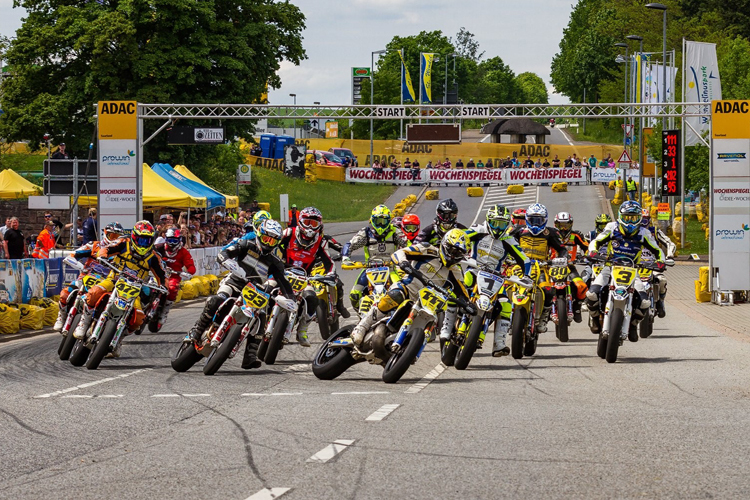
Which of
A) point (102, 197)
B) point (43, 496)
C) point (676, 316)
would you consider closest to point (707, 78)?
point (676, 316)

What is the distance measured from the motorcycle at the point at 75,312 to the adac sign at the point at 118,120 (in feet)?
41.7

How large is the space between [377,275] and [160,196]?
1984 cm

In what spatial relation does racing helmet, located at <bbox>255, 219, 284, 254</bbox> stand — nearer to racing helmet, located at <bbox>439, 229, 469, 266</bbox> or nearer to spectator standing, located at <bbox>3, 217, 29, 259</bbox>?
racing helmet, located at <bbox>439, 229, 469, 266</bbox>

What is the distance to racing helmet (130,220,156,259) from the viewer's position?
50.8 feet

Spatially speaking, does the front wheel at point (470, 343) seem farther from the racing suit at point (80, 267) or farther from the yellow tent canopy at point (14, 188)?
the yellow tent canopy at point (14, 188)

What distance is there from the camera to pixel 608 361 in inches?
554

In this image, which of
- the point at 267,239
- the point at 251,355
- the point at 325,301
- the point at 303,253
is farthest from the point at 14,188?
the point at 251,355

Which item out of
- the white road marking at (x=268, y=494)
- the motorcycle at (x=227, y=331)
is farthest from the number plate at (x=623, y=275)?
the white road marking at (x=268, y=494)

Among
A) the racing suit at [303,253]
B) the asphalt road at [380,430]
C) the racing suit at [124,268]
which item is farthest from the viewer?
the racing suit at [303,253]

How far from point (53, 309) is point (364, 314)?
10223 mm

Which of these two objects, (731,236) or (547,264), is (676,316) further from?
(547,264)

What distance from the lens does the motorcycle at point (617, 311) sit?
13883 mm

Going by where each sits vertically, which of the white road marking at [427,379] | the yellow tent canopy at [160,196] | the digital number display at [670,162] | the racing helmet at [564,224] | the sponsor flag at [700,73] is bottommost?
the white road marking at [427,379]

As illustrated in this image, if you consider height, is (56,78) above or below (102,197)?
above
